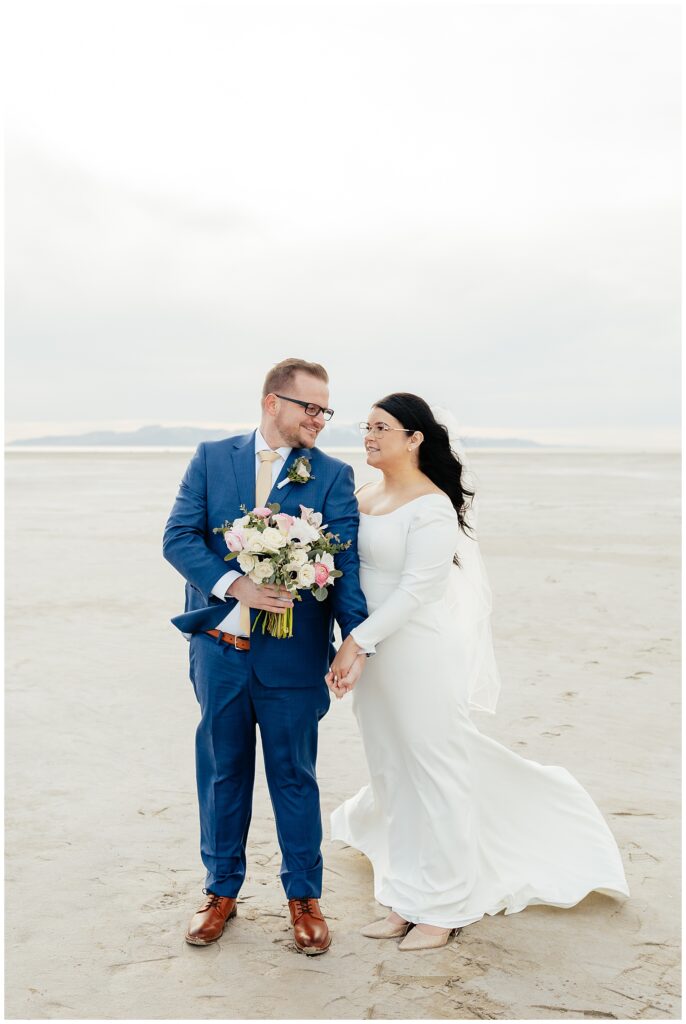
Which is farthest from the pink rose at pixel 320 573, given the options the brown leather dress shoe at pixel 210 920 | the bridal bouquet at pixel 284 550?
the brown leather dress shoe at pixel 210 920

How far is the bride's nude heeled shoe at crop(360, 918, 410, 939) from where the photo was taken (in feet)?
14.0

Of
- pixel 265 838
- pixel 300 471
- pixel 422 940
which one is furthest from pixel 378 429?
pixel 265 838

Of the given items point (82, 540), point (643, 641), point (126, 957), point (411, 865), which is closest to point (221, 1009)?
point (126, 957)

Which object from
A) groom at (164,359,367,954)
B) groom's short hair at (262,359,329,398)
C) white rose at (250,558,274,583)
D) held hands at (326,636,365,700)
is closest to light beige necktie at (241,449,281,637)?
groom at (164,359,367,954)

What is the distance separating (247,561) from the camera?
383 centimetres

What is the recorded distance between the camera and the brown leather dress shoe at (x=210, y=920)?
4164mm

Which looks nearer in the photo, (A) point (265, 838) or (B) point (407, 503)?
(B) point (407, 503)

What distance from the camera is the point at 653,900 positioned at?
464cm

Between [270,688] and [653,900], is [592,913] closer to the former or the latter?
[653,900]

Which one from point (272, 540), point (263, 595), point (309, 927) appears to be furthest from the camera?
point (309, 927)

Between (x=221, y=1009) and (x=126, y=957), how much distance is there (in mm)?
604

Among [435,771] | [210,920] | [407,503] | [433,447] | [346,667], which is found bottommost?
[210,920]

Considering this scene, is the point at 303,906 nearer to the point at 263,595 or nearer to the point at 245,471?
the point at 263,595

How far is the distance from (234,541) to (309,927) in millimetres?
1813
